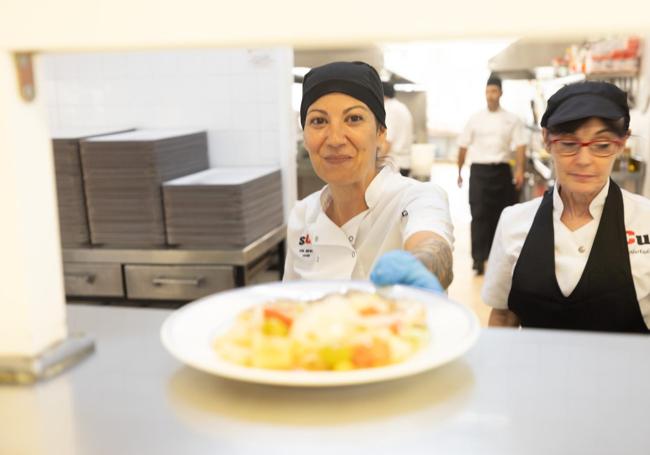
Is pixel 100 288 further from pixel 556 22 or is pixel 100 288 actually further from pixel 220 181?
pixel 556 22

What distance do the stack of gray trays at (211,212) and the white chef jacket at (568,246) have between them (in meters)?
1.24

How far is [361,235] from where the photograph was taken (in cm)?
186

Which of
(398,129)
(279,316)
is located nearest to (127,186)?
(279,316)

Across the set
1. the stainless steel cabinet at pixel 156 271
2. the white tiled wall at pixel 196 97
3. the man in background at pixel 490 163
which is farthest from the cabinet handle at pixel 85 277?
the man in background at pixel 490 163

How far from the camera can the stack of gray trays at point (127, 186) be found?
2.91 meters

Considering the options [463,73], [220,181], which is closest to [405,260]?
[220,181]

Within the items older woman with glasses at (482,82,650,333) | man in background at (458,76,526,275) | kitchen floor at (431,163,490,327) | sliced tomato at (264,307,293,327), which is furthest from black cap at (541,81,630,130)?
man in background at (458,76,526,275)

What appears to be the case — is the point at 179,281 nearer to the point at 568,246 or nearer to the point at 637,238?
the point at 568,246

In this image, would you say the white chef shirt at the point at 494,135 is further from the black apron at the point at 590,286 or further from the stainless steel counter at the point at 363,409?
the stainless steel counter at the point at 363,409

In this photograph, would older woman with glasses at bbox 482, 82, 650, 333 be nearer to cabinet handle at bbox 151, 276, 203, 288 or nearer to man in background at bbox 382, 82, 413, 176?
cabinet handle at bbox 151, 276, 203, 288

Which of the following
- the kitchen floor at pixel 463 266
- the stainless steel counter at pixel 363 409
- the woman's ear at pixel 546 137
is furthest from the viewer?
the kitchen floor at pixel 463 266

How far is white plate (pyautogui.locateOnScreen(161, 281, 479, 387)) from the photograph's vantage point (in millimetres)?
642

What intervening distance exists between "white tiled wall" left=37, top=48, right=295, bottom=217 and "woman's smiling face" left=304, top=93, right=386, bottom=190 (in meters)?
1.72

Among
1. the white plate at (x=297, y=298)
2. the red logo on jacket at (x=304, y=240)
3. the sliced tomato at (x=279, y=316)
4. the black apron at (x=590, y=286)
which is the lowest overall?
the black apron at (x=590, y=286)
